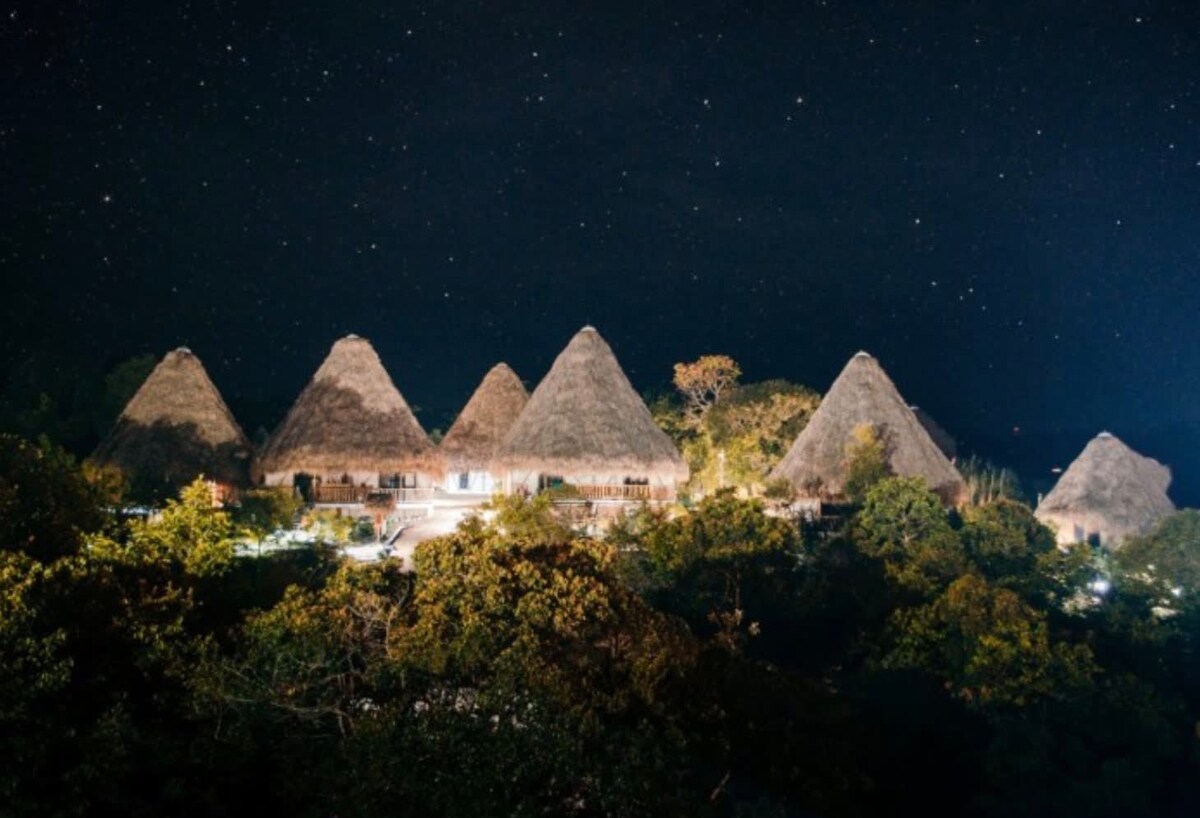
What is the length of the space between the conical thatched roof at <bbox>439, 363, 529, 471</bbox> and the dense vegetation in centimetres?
776

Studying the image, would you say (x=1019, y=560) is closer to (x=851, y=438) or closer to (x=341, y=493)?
(x=851, y=438)

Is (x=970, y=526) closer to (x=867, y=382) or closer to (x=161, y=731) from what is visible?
(x=867, y=382)

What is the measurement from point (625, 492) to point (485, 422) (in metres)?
4.61

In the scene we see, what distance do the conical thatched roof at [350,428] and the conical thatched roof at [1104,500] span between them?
39.3 feet

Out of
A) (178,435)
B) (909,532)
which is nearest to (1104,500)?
(909,532)

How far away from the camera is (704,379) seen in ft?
73.7

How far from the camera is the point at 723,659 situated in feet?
21.3

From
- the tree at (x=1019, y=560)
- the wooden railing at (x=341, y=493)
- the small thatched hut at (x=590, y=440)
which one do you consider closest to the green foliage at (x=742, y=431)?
the small thatched hut at (x=590, y=440)

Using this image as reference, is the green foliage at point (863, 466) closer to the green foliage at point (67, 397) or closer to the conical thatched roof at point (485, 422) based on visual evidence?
the conical thatched roof at point (485, 422)

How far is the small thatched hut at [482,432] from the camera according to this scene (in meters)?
18.2

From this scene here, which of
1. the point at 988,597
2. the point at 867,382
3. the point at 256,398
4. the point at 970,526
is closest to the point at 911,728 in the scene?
the point at 988,597

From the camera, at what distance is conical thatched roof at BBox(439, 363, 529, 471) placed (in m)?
18.2

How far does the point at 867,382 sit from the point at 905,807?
961 cm

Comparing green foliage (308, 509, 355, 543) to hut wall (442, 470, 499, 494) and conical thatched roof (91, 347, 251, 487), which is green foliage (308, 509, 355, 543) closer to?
conical thatched roof (91, 347, 251, 487)
